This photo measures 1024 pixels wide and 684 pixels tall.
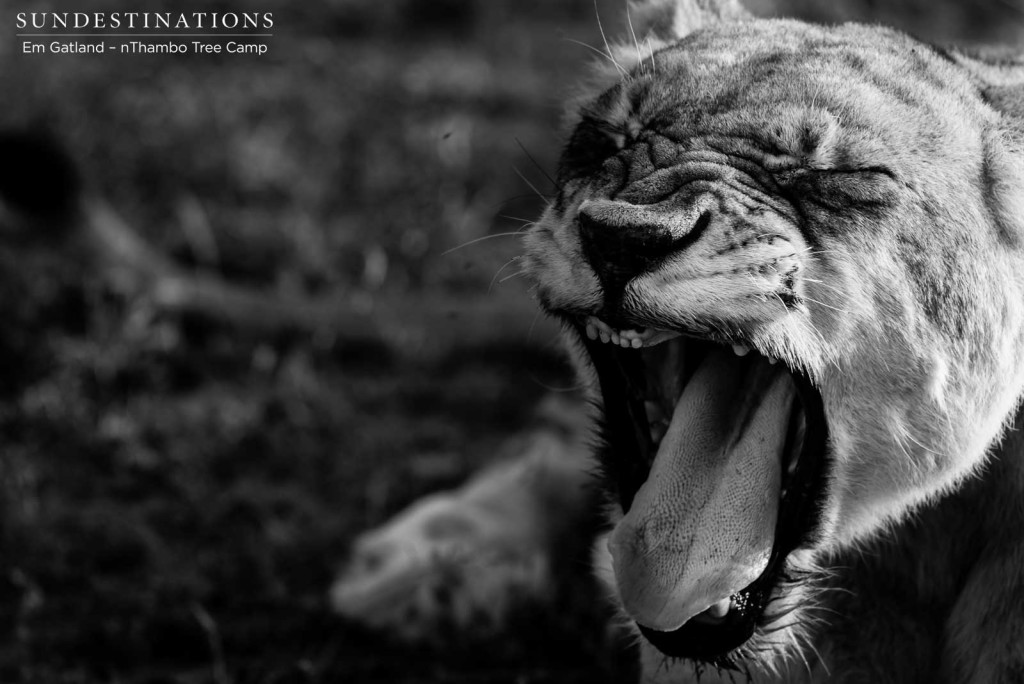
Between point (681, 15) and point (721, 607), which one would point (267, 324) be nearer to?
point (681, 15)

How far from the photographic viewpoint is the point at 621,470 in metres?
2.99

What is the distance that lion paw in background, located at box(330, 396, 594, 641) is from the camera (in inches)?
154

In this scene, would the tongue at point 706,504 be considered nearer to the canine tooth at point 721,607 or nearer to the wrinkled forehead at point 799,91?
the canine tooth at point 721,607

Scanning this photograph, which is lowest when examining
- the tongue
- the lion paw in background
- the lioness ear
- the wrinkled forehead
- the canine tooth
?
the lion paw in background

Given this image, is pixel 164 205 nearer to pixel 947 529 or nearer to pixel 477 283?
pixel 477 283

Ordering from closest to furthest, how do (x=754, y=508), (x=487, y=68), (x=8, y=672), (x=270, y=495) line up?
(x=754, y=508) → (x=8, y=672) → (x=270, y=495) → (x=487, y=68)

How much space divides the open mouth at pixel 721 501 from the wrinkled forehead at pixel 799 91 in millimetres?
477

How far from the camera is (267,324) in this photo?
5.48 m

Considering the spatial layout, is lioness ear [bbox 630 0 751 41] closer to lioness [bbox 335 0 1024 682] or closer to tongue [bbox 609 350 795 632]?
lioness [bbox 335 0 1024 682]

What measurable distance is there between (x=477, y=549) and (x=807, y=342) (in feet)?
6.34

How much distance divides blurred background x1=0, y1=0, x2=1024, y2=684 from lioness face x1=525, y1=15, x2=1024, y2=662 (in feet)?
1.54

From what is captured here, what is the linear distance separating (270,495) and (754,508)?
7.59ft

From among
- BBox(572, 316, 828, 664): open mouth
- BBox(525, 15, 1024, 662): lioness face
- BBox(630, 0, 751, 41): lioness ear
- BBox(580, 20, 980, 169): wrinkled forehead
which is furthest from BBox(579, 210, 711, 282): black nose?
BBox(630, 0, 751, 41): lioness ear

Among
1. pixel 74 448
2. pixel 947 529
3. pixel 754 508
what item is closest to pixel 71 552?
pixel 74 448
